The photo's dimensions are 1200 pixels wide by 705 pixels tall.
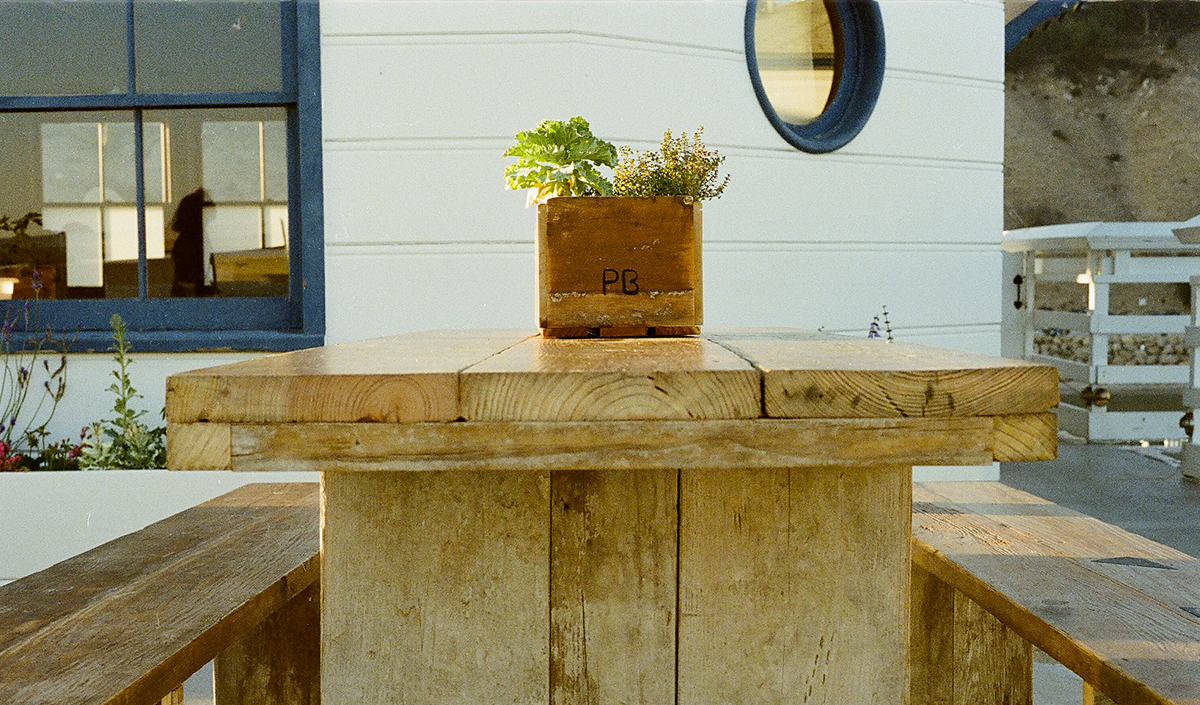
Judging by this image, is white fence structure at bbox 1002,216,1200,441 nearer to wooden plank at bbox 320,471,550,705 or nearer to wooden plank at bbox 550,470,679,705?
wooden plank at bbox 550,470,679,705

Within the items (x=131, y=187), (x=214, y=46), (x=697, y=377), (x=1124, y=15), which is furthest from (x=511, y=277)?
(x=1124, y=15)

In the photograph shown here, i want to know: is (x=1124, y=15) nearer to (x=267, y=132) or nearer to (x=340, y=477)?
(x=267, y=132)

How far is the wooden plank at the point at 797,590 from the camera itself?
124 cm

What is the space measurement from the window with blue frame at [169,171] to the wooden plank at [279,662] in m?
1.47

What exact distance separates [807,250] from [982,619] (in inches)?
76.0

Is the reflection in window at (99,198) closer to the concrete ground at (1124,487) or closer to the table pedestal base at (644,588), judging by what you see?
the table pedestal base at (644,588)

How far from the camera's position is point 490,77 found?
328 cm

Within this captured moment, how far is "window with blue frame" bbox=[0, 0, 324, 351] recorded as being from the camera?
3287mm

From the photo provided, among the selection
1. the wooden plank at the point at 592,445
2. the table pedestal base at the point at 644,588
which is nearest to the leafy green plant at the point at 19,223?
the table pedestal base at the point at 644,588

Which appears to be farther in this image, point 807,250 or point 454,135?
point 807,250

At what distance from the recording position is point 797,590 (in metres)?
1.24

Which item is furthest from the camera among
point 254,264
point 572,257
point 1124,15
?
point 1124,15

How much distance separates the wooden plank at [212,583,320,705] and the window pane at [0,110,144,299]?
2.10 m

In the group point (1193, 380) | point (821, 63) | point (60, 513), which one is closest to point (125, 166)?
point (60, 513)
